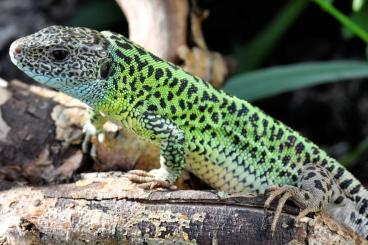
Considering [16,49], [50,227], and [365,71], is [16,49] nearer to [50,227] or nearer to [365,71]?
[50,227]

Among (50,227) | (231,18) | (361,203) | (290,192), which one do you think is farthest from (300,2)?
(50,227)

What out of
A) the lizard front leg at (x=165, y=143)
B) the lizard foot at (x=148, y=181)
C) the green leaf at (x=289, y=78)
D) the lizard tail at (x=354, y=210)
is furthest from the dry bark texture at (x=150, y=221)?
the green leaf at (x=289, y=78)

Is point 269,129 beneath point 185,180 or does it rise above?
above

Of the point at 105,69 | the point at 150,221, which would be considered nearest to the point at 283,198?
the point at 150,221

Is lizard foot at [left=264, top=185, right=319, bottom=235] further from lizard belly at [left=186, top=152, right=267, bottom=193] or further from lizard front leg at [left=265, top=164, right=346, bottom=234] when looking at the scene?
lizard belly at [left=186, top=152, right=267, bottom=193]

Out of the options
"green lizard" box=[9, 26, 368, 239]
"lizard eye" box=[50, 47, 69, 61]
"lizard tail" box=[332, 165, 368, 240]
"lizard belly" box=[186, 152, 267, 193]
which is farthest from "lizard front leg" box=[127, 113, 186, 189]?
"lizard tail" box=[332, 165, 368, 240]

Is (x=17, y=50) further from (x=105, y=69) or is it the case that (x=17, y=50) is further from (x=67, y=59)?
(x=105, y=69)

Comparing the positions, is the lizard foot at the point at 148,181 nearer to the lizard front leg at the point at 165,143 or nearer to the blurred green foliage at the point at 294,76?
the lizard front leg at the point at 165,143
